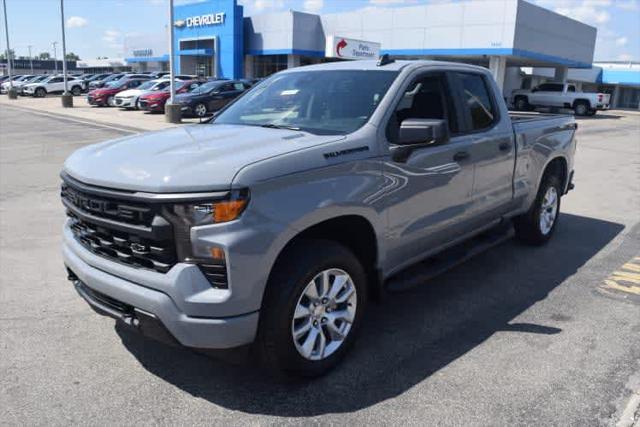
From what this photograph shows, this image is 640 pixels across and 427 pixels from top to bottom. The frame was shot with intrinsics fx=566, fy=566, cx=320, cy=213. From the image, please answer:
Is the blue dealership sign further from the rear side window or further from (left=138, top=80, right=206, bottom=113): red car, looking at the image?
the rear side window

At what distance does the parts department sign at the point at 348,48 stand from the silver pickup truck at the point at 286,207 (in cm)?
2869

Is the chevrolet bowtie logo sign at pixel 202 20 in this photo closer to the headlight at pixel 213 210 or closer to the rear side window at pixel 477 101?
the rear side window at pixel 477 101

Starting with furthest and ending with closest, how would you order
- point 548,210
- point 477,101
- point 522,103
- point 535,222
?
point 522,103 → point 548,210 → point 535,222 → point 477,101

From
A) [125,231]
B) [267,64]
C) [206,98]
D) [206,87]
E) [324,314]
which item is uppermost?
[267,64]

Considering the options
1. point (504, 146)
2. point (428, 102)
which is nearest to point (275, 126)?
point (428, 102)

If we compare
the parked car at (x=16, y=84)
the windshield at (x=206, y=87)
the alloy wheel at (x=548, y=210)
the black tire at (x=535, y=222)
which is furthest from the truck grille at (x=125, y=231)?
the parked car at (x=16, y=84)

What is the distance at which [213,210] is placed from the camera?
9.43 ft

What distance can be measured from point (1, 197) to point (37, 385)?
612 cm

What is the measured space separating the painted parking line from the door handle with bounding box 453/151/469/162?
199 cm

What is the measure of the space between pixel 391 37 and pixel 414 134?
38327mm

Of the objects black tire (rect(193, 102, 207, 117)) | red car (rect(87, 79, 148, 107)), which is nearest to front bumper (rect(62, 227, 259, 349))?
black tire (rect(193, 102, 207, 117))

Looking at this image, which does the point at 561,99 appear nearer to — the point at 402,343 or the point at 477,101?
the point at 477,101

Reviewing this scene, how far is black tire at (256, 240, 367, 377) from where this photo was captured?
311 centimetres

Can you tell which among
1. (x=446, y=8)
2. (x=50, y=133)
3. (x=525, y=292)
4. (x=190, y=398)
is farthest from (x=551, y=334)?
(x=446, y=8)
